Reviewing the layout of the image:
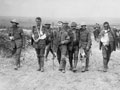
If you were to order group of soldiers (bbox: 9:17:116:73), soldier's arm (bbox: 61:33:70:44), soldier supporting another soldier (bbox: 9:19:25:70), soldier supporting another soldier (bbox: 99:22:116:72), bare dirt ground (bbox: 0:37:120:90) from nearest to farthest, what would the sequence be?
→ bare dirt ground (bbox: 0:37:120:90) → soldier's arm (bbox: 61:33:70:44) → group of soldiers (bbox: 9:17:116:73) → soldier supporting another soldier (bbox: 99:22:116:72) → soldier supporting another soldier (bbox: 9:19:25:70)

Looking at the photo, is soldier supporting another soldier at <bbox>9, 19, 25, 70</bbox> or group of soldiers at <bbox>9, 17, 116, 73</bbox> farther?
soldier supporting another soldier at <bbox>9, 19, 25, 70</bbox>

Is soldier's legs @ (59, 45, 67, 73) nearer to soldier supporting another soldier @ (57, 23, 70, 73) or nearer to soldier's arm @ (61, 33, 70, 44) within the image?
soldier supporting another soldier @ (57, 23, 70, 73)

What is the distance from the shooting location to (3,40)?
13.5 metres

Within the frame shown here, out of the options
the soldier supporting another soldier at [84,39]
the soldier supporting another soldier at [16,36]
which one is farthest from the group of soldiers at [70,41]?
the soldier supporting another soldier at [16,36]

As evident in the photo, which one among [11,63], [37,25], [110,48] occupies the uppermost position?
[37,25]

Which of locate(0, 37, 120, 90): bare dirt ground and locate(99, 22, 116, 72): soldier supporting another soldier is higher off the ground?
locate(99, 22, 116, 72): soldier supporting another soldier

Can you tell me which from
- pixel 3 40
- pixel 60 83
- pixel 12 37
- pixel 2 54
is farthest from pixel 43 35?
pixel 3 40

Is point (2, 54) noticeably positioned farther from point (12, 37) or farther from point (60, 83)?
point (60, 83)

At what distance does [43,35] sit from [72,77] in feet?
6.30

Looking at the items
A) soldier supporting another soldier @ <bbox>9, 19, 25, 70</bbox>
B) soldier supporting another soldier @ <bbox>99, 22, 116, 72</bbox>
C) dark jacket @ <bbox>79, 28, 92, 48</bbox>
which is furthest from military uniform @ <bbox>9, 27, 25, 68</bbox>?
soldier supporting another soldier @ <bbox>99, 22, 116, 72</bbox>

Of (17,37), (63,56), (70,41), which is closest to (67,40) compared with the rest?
(70,41)

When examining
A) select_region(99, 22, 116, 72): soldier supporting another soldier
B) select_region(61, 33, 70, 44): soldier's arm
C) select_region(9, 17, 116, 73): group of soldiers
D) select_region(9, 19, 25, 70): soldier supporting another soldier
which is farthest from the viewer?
select_region(9, 19, 25, 70): soldier supporting another soldier

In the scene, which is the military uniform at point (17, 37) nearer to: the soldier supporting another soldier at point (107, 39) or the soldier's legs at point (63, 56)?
the soldier's legs at point (63, 56)

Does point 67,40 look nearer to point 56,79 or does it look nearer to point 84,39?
point 84,39
